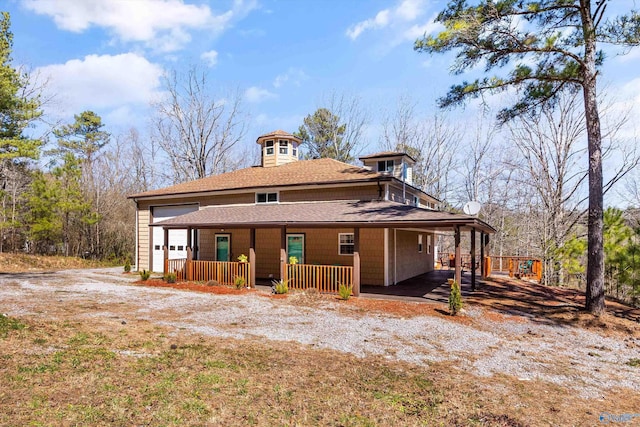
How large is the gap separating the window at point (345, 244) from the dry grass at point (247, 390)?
8124 mm

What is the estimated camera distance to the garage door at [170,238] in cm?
1764

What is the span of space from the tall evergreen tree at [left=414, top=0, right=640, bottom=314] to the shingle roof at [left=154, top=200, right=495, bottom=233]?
10.2ft

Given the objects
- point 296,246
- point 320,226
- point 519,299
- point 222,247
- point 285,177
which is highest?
point 285,177

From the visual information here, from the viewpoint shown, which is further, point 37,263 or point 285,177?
point 37,263

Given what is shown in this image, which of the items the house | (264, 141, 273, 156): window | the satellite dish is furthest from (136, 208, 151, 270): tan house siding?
the satellite dish

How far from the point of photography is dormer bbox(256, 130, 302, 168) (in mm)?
19484

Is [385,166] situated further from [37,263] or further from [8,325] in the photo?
[37,263]

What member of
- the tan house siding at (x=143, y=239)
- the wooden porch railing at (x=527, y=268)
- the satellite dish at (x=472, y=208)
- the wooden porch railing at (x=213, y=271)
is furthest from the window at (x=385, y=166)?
the tan house siding at (x=143, y=239)

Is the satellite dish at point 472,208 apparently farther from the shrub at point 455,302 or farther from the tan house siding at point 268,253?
→ the tan house siding at point 268,253

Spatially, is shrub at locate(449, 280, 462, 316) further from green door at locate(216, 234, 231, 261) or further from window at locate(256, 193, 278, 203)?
green door at locate(216, 234, 231, 261)

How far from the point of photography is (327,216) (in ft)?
40.4

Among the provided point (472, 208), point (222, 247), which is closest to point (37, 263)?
point (222, 247)

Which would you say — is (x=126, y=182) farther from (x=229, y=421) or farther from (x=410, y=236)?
(x=229, y=421)

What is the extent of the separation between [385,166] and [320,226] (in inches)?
221
